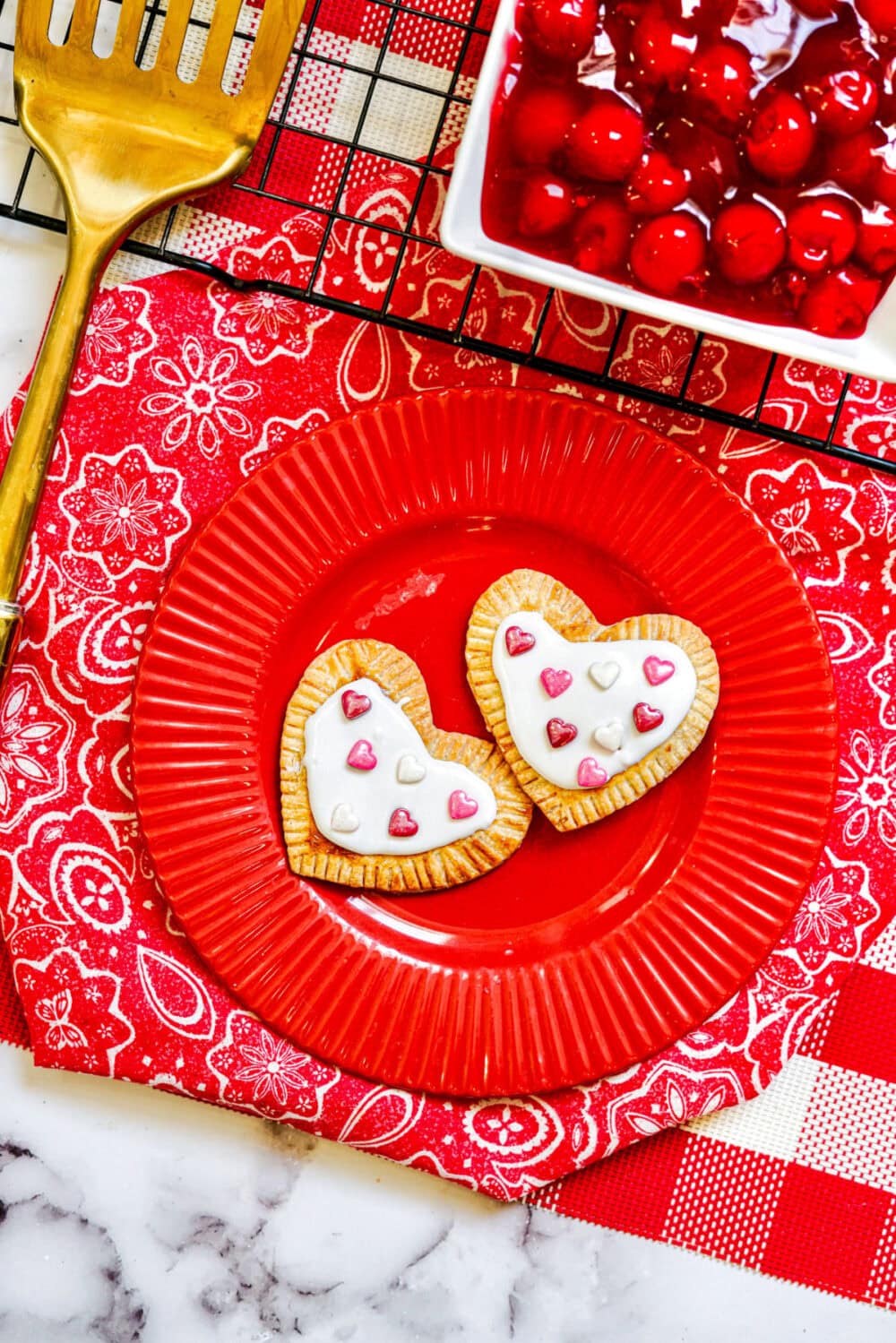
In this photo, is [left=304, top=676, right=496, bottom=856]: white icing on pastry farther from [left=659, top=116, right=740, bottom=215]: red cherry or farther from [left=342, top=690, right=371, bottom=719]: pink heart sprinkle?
[left=659, top=116, right=740, bottom=215]: red cherry

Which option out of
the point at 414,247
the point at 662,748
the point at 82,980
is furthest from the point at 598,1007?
the point at 414,247

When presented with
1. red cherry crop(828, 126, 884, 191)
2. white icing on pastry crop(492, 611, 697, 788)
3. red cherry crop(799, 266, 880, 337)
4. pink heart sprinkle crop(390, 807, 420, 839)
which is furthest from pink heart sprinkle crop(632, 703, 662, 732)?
red cherry crop(828, 126, 884, 191)

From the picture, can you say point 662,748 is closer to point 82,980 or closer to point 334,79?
point 82,980

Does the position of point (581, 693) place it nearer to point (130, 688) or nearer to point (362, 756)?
point (362, 756)

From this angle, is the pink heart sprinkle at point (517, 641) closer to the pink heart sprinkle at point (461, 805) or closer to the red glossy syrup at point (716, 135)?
the pink heart sprinkle at point (461, 805)

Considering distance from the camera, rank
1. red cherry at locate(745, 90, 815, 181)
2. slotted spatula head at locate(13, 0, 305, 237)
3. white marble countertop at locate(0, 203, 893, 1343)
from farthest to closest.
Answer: white marble countertop at locate(0, 203, 893, 1343) → slotted spatula head at locate(13, 0, 305, 237) → red cherry at locate(745, 90, 815, 181)

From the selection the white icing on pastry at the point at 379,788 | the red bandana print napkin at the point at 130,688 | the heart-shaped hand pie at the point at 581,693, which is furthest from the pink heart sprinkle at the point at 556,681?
the red bandana print napkin at the point at 130,688

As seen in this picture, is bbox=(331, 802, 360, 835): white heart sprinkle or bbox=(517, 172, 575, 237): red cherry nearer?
bbox=(517, 172, 575, 237): red cherry
